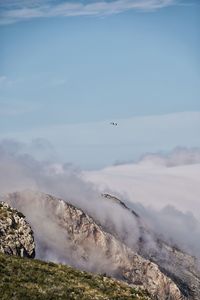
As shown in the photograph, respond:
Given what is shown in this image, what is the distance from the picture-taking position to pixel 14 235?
4040 inches

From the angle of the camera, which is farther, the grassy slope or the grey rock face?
the grey rock face

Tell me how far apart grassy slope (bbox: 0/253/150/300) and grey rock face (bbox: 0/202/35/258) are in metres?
18.2

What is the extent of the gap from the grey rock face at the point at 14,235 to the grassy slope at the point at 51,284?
18.2 meters

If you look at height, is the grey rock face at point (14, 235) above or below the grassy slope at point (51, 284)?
above

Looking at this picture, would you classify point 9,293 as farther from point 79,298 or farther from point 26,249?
point 26,249

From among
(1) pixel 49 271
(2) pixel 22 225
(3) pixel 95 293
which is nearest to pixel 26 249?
(2) pixel 22 225

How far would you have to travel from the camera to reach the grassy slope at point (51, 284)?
67.7m

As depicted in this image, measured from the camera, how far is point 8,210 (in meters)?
108

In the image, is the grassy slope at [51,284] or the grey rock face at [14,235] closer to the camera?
the grassy slope at [51,284]

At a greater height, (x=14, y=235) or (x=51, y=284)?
(x=14, y=235)

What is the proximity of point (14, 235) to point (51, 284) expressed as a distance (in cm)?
3152

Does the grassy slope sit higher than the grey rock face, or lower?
lower

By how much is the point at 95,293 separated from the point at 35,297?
9.35 meters

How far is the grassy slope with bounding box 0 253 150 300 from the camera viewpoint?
6769 centimetres
